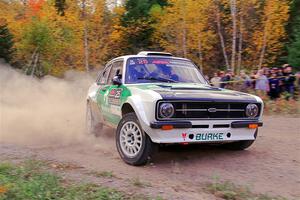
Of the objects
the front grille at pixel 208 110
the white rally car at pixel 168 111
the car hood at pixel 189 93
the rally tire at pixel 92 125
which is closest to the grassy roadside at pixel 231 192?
the white rally car at pixel 168 111

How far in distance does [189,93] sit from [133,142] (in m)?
1.17

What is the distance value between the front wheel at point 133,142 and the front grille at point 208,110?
1.66 feet

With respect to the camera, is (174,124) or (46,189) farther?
(174,124)

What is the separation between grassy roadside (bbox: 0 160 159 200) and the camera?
15.8 feet

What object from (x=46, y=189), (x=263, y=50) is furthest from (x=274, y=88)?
(x=263, y=50)

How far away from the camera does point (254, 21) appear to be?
31219 millimetres

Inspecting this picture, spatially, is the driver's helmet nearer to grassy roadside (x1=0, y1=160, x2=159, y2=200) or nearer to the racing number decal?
the racing number decal

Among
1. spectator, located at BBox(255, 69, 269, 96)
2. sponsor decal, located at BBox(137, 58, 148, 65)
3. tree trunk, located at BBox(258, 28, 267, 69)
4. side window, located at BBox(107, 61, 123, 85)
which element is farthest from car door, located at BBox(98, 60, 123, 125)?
tree trunk, located at BBox(258, 28, 267, 69)

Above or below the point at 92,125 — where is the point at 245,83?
above

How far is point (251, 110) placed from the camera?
6922 mm

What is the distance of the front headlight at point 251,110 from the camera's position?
6.89 metres

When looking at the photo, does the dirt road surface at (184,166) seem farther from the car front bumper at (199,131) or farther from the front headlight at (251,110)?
the front headlight at (251,110)

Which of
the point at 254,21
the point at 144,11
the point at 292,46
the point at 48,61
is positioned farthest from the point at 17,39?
the point at 292,46

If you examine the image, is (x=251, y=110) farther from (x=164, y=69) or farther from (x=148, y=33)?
(x=148, y=33)
